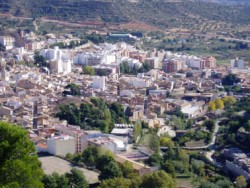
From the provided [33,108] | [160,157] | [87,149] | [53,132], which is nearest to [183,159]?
[160,157]

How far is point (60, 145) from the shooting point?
38.0 ft

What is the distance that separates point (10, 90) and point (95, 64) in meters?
6.27

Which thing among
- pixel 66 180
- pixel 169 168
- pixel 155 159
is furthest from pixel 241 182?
pixel 66 180

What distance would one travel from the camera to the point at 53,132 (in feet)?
41.8

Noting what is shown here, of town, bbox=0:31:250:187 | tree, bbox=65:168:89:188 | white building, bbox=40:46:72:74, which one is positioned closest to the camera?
tree, bbox=65:168:89:188

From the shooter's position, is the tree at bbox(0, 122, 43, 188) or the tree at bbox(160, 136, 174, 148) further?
the tree at bbox(160, 136, 174, 148)

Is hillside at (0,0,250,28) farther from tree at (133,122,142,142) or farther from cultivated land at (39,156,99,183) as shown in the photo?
cultivated land at (39,156,99,183)

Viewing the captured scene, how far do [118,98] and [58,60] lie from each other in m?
5.10

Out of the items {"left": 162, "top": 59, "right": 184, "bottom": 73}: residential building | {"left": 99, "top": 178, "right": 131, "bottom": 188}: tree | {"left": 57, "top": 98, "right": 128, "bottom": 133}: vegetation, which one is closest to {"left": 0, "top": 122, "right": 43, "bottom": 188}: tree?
{"left": 99, "top": 178, "right": 131, "bottom": 188}: tree

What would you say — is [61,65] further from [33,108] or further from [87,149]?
[87,149]

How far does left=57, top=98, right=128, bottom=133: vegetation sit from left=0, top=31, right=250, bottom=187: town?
2 cm

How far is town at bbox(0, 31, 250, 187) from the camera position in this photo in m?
12.1

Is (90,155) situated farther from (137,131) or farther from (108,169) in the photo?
(137,131)

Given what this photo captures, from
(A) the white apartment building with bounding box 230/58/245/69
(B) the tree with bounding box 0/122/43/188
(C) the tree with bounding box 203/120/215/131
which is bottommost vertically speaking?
(C) the tree with bounding box 203/120/215/131
